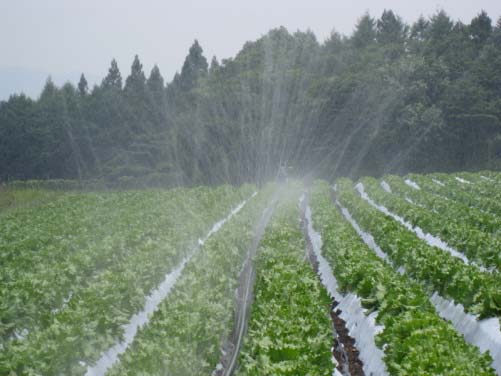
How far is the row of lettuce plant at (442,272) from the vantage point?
8672 millimetres

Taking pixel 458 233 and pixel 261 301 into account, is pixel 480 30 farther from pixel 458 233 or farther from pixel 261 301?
pixel 261 301

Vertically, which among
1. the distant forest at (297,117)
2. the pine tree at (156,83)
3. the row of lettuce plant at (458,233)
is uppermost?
the pine tree at (156,83)

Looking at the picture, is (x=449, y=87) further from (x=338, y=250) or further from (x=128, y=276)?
(x=128, y=276)

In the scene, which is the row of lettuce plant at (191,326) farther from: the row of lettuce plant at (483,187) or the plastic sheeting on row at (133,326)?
the row of lettuce plant at (483,187)

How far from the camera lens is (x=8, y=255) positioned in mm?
16438

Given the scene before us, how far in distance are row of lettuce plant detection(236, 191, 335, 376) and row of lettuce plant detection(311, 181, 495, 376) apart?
87 cm

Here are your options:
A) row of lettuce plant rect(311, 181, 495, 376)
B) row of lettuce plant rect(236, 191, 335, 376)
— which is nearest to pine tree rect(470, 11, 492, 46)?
row of lettuce plant rect(311, 181, 495, 376)

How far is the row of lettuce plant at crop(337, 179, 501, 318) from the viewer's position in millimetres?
8672

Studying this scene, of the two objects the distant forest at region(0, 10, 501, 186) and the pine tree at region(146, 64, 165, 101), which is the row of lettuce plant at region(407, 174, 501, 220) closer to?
the distant forest at region(0, 10, 501, 186)

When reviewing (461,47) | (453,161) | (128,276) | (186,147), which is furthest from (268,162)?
(128,276)

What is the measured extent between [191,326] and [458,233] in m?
8.49

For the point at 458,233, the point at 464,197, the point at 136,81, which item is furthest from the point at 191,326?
the point at 136,81

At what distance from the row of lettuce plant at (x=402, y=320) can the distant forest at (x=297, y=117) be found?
124 feet

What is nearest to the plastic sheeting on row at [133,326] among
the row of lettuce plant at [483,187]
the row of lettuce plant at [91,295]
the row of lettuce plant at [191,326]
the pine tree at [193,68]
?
the row of lettuce plant at [91,295]
